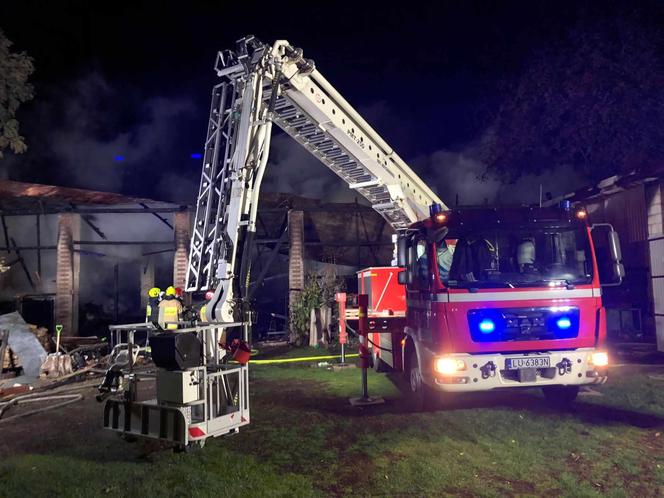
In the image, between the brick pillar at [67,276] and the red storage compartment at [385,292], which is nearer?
the red storage compartment at [385,292]

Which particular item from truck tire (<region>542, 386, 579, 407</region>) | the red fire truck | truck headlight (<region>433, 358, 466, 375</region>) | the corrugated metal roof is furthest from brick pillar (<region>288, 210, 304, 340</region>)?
truck headlight (<region>433, 358, 466, 375</region>)

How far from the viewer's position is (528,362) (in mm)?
5500

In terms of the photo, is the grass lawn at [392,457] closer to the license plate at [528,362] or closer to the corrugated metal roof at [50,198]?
the license plate at [528,362]

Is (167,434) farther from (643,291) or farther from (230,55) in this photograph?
(643,291)

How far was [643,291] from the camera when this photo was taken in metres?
12.0

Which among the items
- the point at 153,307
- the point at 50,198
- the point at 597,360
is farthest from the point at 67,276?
the point at 597,360

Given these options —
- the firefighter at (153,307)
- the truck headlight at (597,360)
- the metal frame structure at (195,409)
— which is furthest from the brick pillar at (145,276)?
the truck headlight at (597,360)

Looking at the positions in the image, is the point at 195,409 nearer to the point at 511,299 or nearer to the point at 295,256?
the point at 511,299

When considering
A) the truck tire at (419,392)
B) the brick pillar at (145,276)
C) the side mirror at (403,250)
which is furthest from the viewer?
the brick pillar at (145,276)

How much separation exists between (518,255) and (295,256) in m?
8.51

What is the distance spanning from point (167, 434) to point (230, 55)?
17.0 feet

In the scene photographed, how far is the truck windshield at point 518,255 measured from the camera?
5.72 m

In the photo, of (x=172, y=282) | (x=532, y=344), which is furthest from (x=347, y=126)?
(x=172, y=282)

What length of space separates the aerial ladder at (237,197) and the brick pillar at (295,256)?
14.1 feet
